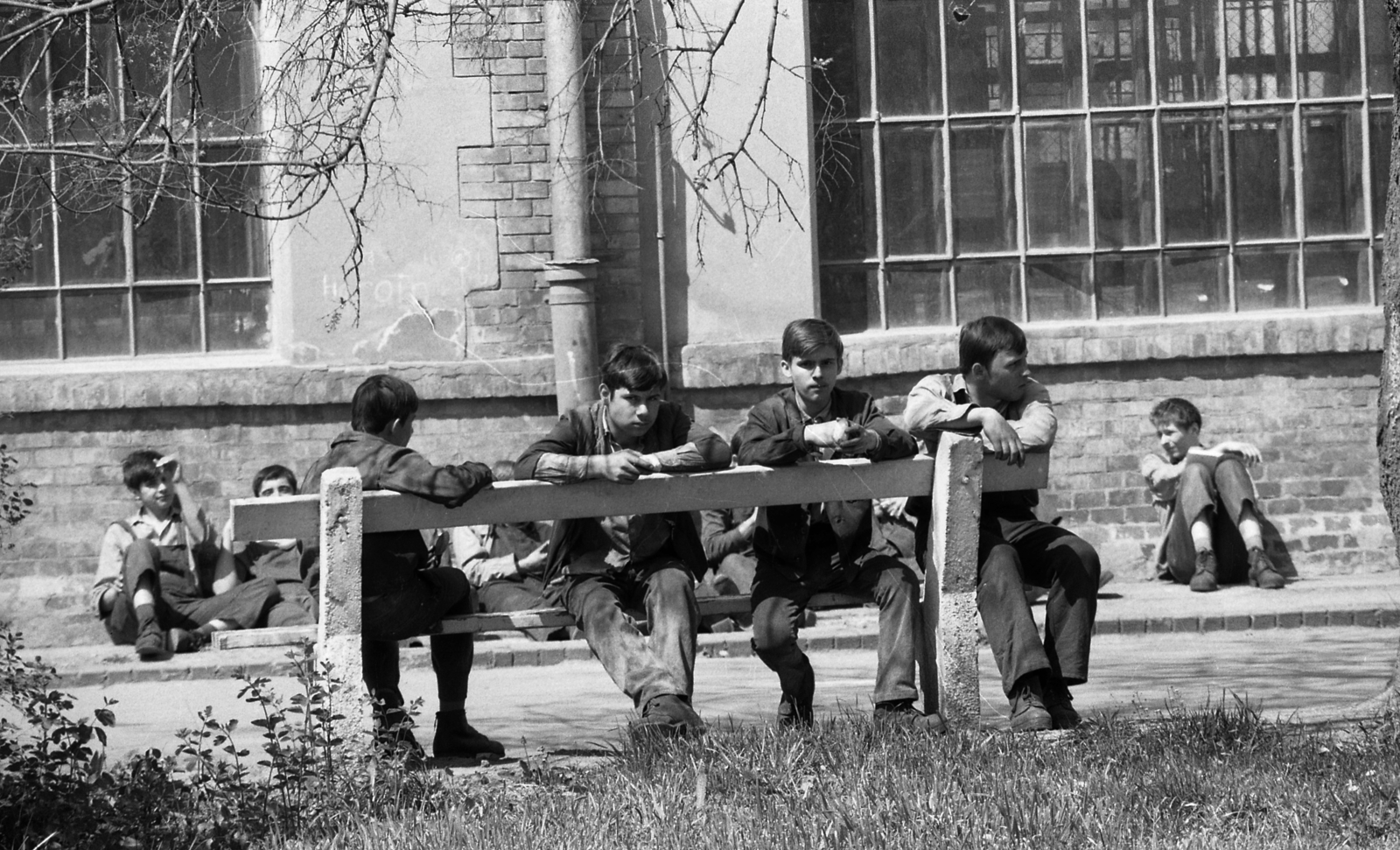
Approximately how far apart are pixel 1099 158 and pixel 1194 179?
683mm

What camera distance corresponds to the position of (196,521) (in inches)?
419

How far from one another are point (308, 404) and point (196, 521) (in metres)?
1.12

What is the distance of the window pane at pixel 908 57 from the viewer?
11.7m

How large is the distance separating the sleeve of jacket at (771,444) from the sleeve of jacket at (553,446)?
566 millimetres

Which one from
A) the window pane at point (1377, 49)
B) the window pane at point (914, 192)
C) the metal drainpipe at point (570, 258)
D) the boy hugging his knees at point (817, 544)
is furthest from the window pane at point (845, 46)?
the boy hugging his knees at point (817, 544)

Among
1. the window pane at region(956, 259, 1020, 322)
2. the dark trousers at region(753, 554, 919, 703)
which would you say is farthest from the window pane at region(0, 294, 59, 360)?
the dark trousers at region(753, 554, 919, 703)

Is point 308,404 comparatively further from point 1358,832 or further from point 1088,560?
point 1358,832

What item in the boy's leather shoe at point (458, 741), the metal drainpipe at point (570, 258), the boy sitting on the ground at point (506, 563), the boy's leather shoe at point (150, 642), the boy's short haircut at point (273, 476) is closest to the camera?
the boy's leather shoe at point (458, 741)

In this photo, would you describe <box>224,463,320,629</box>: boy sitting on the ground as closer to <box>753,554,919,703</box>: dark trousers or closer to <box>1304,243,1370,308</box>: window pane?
<box>753,554,919,703</box>: dark trousers

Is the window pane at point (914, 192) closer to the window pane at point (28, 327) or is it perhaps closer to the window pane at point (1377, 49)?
the window pane at point (1377, 49)

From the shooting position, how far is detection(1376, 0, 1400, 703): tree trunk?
5.34 m

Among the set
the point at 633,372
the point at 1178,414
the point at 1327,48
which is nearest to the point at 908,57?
the point at 1327,48

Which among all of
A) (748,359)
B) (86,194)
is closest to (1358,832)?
(86,194)

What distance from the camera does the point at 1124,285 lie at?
11891mm
